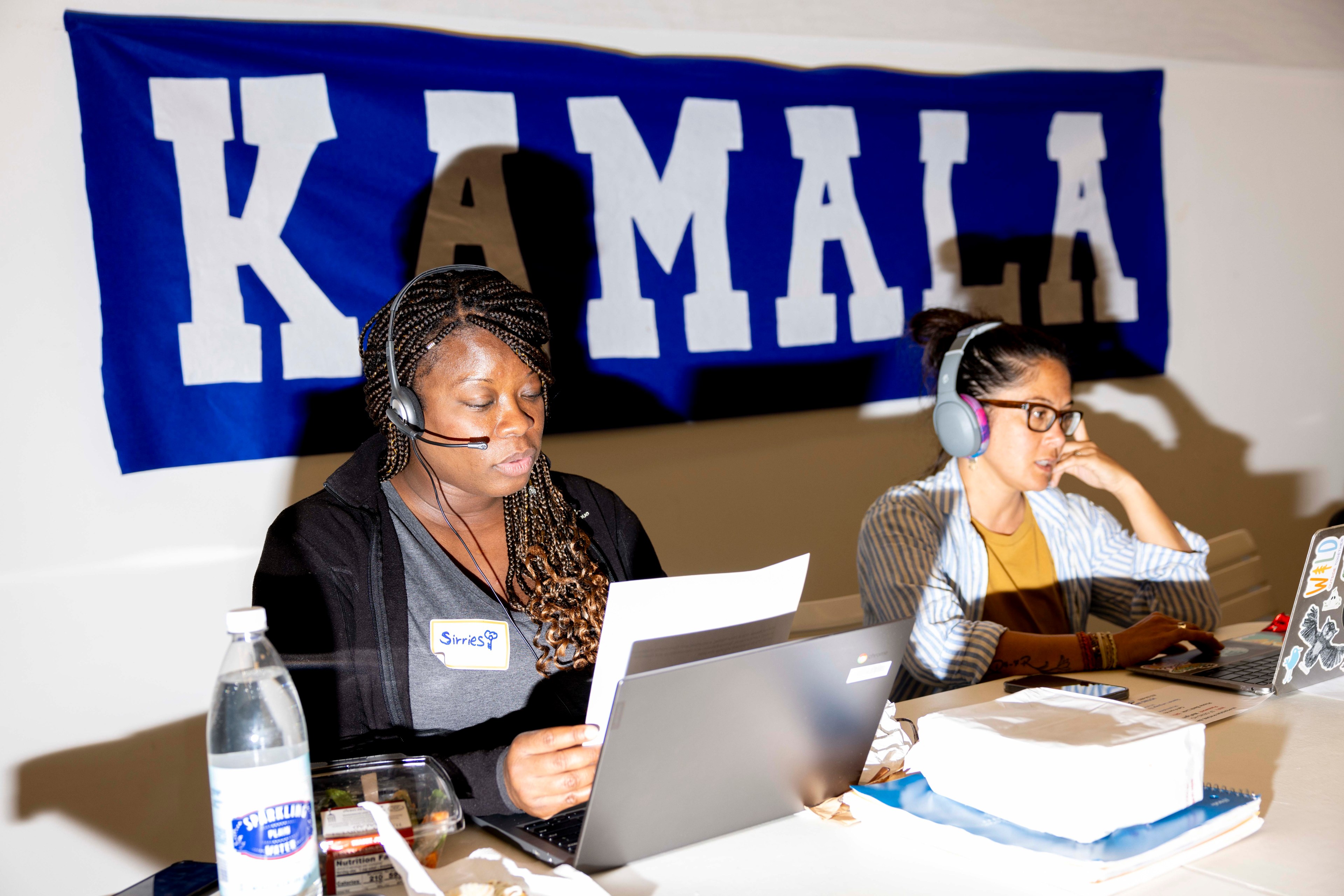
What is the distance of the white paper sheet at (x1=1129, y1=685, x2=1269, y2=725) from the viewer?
143 centimetres

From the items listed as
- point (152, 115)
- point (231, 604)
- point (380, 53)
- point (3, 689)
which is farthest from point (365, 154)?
point (3, 689)

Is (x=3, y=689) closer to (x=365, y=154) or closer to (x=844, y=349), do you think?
(x=365, y=154)

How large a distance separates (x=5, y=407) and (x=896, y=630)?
1.82 metres

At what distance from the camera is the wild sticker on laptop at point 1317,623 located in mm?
1480

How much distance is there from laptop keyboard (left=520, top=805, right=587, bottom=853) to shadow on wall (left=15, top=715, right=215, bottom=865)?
133 centimetres

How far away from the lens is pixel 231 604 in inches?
88.7

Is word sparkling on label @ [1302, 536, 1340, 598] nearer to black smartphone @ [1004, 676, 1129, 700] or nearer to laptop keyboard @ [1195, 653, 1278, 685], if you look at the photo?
laptop keyboard @ [1195, 653, 1278, 685]

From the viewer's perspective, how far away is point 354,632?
142 centimetres

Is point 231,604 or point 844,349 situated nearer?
point 231,604

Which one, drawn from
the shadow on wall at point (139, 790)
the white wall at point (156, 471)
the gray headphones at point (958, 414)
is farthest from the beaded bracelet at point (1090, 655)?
the shadow on wall at point (139, 790)

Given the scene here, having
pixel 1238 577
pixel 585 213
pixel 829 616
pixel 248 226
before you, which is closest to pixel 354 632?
pixel 829 616

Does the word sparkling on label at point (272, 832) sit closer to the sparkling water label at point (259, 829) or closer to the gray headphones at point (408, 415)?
the sparkling water label at point (259, 829)

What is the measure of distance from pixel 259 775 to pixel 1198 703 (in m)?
1.28

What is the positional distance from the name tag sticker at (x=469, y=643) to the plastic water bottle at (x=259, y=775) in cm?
52
